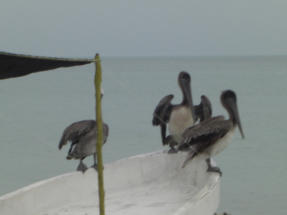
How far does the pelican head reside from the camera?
209 inches

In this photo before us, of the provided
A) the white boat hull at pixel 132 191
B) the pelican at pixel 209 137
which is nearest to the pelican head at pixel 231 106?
the pelican at pixel 209 137

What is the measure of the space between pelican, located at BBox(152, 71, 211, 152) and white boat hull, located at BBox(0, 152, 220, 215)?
1.63 ft

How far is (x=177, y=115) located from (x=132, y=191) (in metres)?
1.10

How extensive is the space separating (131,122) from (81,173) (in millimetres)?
12630

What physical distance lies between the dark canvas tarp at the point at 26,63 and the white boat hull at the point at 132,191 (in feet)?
3.86

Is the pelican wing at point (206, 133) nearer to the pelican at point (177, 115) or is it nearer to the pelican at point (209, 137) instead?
the pelican at point (209, 137)

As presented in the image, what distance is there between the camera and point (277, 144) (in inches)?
544

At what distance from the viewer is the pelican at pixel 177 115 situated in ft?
20.0

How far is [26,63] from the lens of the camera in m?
3.26

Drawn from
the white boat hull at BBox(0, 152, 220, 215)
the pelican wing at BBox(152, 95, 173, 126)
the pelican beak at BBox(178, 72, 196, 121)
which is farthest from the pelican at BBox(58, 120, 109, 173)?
the pelican beak at BBox(178, 72, 196, 121)

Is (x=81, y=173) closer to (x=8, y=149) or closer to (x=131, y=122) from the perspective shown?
(x=8, y=149)

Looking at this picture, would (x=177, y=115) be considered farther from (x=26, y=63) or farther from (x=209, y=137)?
(x=26, y=63)

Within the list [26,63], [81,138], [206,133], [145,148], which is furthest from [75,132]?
[145,148]

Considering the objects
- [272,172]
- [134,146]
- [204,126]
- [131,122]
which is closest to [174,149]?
[204,126]
